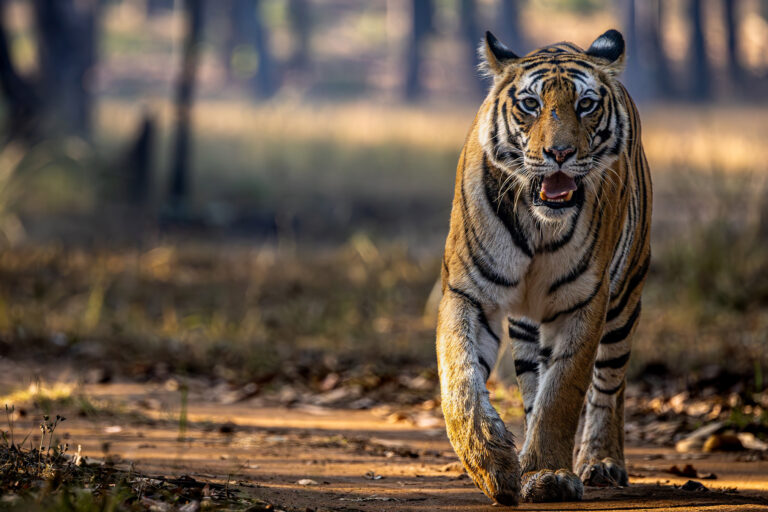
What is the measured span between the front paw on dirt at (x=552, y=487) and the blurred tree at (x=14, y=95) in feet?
39.1

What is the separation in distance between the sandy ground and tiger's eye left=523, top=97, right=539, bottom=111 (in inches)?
53.8

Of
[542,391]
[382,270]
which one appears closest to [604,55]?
[542,391]

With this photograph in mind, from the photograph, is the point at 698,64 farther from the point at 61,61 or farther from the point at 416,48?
the point at 61,61

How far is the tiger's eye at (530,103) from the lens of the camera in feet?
12.1

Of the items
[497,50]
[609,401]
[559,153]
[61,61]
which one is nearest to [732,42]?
[61,61]

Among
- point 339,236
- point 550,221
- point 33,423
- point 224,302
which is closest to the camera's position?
point 550,221

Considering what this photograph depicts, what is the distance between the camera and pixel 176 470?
3.86m

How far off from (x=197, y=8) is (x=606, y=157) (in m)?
12.0

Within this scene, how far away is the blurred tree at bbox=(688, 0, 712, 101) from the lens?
34062 millimetres

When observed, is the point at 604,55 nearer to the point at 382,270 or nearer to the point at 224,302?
the point at 224,302

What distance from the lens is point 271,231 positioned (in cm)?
1409

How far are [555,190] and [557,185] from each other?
0.02 meters

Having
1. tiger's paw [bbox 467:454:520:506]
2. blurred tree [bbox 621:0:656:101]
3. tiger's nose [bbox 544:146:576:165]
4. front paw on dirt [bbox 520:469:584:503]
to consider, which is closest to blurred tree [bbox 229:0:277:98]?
blurred tree [bbox 621:0:656:101]

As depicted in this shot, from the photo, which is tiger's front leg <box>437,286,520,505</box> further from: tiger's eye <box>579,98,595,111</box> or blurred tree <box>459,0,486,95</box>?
blurred tree <box>459,0,486,95</box>
